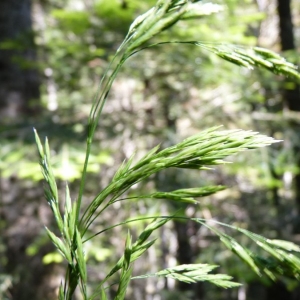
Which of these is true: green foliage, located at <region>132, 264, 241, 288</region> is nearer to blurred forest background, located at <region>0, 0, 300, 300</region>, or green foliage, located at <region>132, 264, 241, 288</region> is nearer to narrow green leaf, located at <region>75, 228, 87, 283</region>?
narrow green leaf, located at <region>75, 228, 87, 283</region>

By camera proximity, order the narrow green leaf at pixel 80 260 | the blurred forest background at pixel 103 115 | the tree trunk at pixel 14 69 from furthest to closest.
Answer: the tree trunk at pixel 14 69
the blurred forest background at pixel 103 115
the narrow green leaf at pixel 80 260

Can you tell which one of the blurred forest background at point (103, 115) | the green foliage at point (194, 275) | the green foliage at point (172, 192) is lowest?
the green foliage at point (194, 275)

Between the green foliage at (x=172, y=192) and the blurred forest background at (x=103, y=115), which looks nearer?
the green foliage at (x=172, y=192)

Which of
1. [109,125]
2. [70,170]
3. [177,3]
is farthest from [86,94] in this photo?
[177,3]

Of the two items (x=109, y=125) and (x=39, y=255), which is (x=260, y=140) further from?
(x=39, y=255)

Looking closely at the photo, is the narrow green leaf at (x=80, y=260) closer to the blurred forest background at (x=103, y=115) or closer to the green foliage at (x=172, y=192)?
the green foliage at (x=172, y=192)

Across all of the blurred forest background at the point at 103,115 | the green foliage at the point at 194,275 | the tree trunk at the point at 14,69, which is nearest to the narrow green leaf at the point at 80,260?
the green foliage at the point at 194,275

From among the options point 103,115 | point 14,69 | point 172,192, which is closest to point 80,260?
point 172,192

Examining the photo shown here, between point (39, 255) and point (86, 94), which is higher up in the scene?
point (86, 94)

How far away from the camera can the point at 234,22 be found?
4.75 m

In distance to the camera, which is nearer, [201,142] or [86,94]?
[201,142]

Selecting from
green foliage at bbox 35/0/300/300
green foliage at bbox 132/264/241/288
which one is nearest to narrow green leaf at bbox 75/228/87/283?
green foliage at bbox 35/0/300/300

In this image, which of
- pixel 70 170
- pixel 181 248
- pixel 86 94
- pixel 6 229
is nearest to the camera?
pixel 70 170

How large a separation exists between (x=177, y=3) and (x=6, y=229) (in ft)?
16.2
